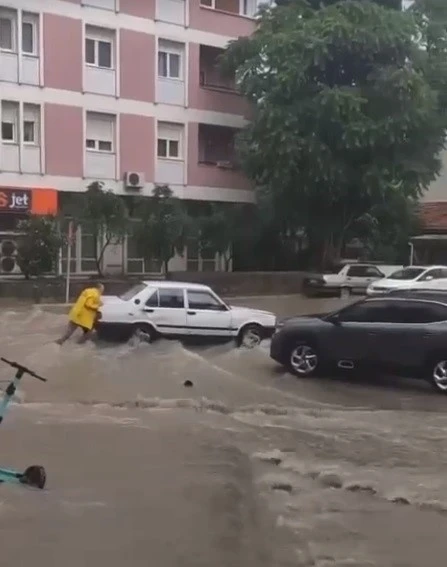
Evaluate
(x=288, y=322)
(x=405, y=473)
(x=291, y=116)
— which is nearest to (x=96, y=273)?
(x=291, y=116)

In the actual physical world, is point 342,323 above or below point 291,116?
below

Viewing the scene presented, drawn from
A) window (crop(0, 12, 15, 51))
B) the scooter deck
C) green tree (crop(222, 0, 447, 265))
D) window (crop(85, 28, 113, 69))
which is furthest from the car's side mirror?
window (crop(85, 28, 113, 69))

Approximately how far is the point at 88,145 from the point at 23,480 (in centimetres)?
2778

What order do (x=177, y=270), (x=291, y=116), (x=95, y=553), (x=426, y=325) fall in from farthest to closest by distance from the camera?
(x=177, y=270), (x=291, y=116), (x=426, y=325), (x=95, y=553)

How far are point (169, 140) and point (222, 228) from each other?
4.07 m

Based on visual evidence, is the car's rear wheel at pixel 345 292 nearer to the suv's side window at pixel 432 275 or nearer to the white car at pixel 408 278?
the white car at pixel 408 278

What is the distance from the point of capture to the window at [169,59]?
36.1 metres

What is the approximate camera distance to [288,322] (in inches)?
622

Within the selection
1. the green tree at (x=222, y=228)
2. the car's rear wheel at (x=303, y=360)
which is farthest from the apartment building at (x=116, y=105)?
the car's rear wheel at (x=303, y=360)

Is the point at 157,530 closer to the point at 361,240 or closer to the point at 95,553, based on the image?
the point at 95,553

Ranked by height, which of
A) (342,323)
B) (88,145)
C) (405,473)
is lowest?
(405,473)

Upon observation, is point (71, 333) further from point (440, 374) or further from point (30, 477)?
point (30, 477)

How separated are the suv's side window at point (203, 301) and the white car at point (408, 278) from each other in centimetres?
1422

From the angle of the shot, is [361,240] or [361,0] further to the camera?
[361,240]
